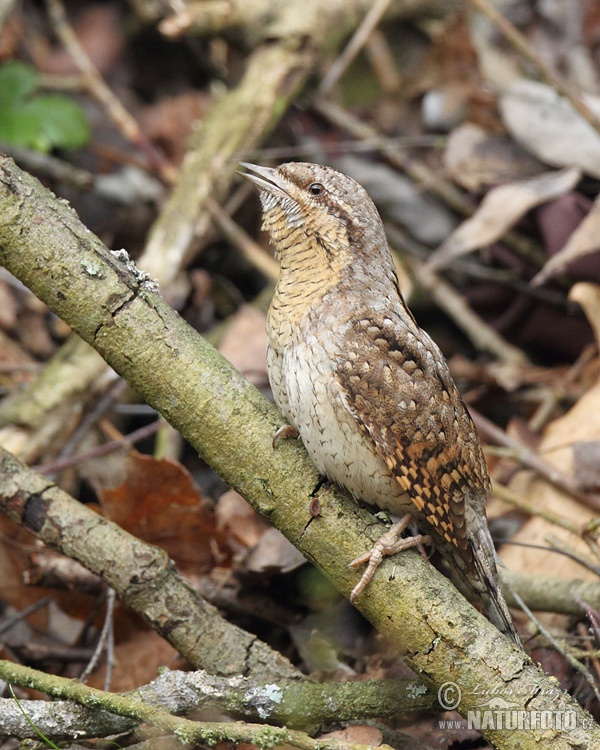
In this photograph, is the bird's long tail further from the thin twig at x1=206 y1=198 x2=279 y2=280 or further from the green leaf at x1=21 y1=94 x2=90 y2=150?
the green leaf at x1=21 y1=94 x2=90 y2=150

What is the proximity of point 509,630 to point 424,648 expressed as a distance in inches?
24.5

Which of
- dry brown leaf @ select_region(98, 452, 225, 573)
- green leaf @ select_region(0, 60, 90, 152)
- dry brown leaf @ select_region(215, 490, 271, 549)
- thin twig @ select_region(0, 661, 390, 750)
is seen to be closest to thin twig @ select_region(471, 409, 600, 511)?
dry brown leaf @ select_region(215, 490, 271, 549)

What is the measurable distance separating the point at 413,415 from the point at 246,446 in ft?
2.02

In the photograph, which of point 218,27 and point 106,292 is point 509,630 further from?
point 218,27

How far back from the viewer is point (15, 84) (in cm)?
498

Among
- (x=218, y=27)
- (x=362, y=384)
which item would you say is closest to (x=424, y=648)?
(x=362, y=384)

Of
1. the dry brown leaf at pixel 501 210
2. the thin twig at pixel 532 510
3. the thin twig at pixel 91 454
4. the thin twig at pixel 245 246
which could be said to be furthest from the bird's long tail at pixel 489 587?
the thin twig at pixel 245 246

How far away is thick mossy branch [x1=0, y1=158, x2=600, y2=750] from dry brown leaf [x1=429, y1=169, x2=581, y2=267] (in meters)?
2.42

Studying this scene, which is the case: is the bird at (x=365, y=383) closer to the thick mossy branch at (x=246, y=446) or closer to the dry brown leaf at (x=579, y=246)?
the thick mossy branch at (x=246, y=446)

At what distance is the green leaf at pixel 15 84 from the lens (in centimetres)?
495

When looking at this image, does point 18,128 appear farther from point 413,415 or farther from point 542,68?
point 413,415

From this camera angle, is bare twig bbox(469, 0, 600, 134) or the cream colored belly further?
bare twig bbox(469, 0, 600, 134)

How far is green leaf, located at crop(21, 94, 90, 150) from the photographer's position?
4.84 metres

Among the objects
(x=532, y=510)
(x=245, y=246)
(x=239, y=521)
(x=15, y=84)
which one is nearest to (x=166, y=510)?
(x=239, y=521)
